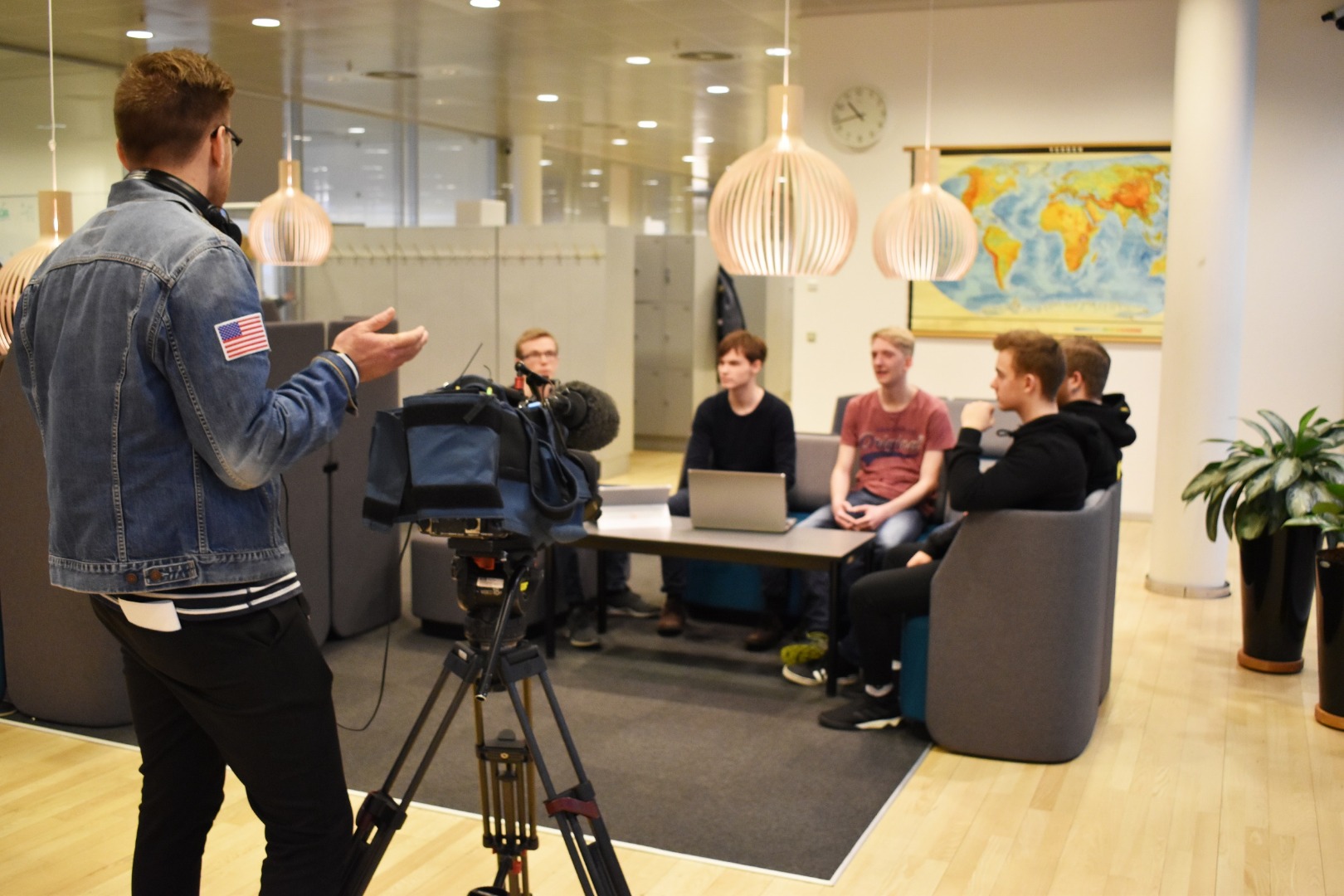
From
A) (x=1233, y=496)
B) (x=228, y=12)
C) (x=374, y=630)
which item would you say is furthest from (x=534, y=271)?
(x=1233, y=496)

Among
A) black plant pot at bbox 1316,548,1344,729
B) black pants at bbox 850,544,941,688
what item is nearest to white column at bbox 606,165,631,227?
black pants at bbox 850,544,941,688

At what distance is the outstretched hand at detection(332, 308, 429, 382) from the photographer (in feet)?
6.23

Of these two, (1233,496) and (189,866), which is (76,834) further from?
(1233,496)

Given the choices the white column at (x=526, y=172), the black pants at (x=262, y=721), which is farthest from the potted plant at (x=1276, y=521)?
the white column at (x=526, y=172)

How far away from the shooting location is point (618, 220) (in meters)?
17.6

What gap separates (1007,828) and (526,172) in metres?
11.7

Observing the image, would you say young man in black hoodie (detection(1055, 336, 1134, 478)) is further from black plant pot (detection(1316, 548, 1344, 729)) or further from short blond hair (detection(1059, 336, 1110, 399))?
black plant pot (detection(1316, 548, 1344, 729))

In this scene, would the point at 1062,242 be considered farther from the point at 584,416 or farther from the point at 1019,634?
the point at 584,416

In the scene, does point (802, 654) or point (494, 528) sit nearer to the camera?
point (494, 528)

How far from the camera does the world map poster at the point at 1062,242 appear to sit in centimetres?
752

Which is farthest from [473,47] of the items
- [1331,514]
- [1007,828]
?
[1007,828]

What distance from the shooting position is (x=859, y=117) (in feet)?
26.5

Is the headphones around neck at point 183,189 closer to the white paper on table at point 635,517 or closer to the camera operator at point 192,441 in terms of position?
the camera operator at point 192,441

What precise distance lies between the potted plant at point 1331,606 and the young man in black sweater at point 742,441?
1953 mm
